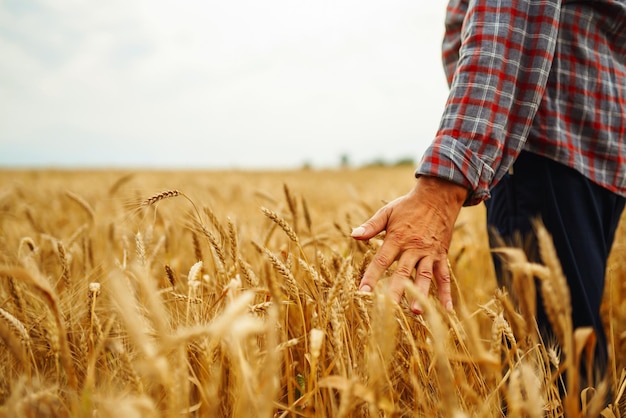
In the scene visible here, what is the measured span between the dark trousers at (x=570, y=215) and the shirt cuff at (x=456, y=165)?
274mm

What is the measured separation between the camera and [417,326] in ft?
3.87

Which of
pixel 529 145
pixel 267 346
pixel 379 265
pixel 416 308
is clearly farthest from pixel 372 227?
pixel 529 145

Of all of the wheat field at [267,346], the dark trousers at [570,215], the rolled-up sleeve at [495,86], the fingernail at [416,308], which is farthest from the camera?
the dark trousers at [570,215]

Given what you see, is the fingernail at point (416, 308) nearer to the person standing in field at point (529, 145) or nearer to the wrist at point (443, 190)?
the person standing in field at point (529, 145)

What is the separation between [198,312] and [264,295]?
23 cm

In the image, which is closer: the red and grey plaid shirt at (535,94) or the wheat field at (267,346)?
the wheat field at (267,346)

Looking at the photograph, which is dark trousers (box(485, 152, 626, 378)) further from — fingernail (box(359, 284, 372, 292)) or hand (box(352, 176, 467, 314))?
fingernail (box(359, 284, 372, 292))

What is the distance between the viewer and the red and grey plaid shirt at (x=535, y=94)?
1.12 metres

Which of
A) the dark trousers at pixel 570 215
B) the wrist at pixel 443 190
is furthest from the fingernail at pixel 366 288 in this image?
the dark trousers at pixel 570 215

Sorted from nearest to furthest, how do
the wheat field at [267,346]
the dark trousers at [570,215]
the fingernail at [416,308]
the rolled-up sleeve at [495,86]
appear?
the wheat field at [267,346], the fingernail at [416,308], the rolled-up sleeve at [495,86], the dark trousers at [570,215]

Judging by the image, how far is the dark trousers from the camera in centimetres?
128

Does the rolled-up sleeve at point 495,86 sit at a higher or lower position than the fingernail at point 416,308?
higher

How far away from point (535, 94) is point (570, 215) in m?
0.36

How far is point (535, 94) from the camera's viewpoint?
1170 mm
